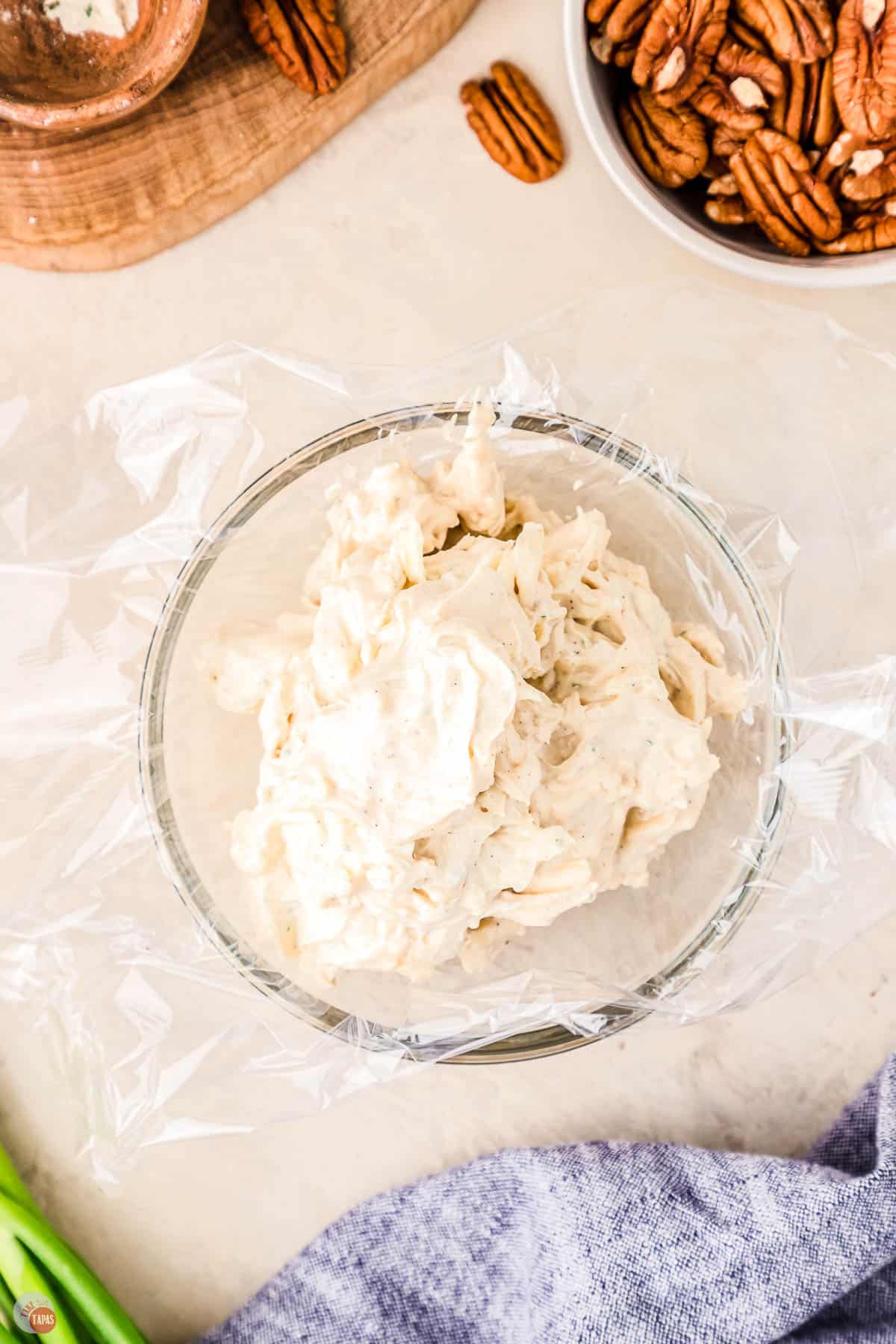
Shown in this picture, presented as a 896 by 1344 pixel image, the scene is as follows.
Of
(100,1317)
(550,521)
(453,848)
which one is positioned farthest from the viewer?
(100,1317)

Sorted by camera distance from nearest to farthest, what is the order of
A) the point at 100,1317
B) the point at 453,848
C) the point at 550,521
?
the point at 453,848, the point at 550,521, the point at 100,1317

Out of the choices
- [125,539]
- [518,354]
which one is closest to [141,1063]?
[125,539]

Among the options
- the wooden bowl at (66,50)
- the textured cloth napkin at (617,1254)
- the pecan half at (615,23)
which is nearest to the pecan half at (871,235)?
the pecan half at (615,23)

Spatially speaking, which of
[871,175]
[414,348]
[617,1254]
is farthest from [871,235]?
[617,1254]

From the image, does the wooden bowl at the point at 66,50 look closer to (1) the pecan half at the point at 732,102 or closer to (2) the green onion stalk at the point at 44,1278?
(1) the pecan half at the point at 732,102

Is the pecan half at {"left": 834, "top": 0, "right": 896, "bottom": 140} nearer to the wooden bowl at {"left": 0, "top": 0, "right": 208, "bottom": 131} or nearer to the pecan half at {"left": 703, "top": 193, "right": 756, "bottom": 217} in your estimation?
the pecan half at {"left": 703, "top": 193, "right": 756, "bottom": 217}

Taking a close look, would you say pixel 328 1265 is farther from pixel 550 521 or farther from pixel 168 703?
pixel 550 521

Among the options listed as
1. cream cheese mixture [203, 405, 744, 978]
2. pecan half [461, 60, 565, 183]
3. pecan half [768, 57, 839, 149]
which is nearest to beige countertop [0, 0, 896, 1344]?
pecan half [461, 60, 565, 183]
